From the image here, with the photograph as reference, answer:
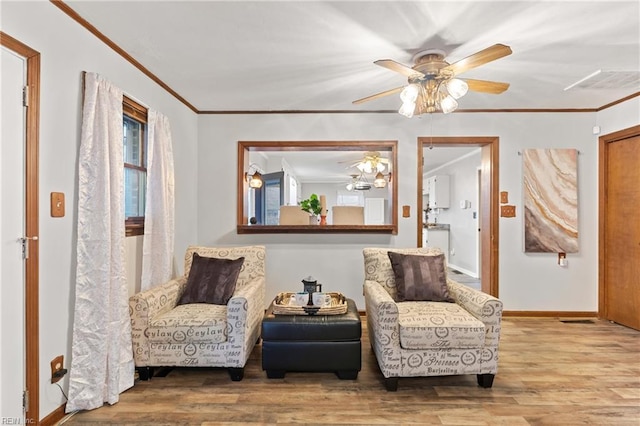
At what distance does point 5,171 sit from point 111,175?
0.59 metres

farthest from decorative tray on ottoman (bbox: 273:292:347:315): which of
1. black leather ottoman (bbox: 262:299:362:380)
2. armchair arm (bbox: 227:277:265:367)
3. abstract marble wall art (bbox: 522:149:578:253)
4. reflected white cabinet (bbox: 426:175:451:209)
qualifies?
reflected white cabinet (bbox: 426:175:451:209)

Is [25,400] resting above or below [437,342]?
below

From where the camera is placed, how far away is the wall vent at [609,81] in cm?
296

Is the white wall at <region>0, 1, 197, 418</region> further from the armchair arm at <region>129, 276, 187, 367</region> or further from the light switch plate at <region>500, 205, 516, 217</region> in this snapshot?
the light switch plate at <region>500, 205, 516, 217</region>

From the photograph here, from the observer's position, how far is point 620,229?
148 inches

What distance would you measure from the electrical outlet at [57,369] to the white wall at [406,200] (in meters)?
2.15

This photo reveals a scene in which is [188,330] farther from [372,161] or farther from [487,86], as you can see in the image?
[372,161]

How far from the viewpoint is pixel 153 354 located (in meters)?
2.45

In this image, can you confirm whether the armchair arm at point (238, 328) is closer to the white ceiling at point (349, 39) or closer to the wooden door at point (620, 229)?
the white ceiling at point (349, 39)

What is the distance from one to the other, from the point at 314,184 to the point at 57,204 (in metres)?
9.47

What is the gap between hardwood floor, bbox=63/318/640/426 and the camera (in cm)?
206

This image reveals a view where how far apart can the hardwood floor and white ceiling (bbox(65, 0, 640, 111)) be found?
96.5 inches

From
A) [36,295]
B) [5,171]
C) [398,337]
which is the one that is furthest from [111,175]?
[398,337]

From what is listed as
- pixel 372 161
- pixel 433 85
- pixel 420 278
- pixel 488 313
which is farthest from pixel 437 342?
pixel 372 161
